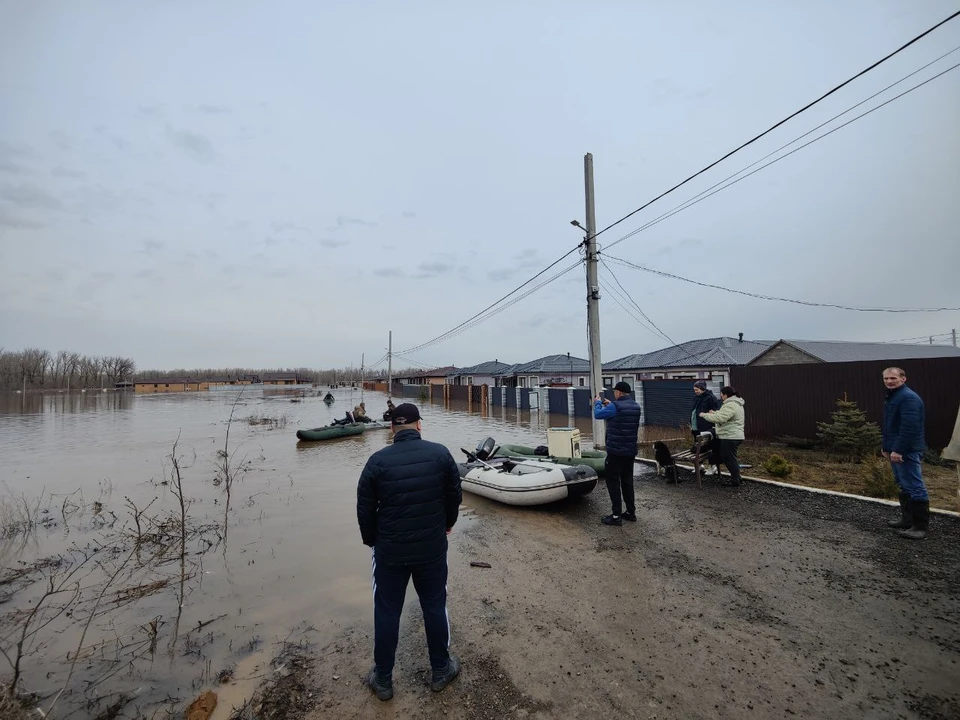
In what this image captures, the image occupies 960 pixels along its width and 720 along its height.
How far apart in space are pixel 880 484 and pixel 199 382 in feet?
426

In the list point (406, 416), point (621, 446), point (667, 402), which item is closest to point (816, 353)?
point (667, 402)

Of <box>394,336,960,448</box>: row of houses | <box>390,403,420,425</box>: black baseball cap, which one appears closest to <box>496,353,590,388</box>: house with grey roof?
<box>394,336,960,448</box>: row of houses

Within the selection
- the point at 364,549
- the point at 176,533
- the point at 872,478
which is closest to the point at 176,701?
the point at 364,549

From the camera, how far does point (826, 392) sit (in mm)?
10148

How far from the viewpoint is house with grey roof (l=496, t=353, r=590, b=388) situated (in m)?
38.0

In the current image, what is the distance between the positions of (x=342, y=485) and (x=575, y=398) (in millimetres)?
14634

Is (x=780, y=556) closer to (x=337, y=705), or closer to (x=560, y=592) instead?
(x=560, y=592)

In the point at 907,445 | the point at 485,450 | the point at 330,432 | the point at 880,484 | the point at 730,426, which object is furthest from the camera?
the point at 330,432

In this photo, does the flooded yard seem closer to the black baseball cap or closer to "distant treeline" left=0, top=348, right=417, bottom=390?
the black baseball cap

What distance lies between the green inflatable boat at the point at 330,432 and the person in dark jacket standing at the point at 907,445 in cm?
1574

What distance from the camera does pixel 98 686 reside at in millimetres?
3148

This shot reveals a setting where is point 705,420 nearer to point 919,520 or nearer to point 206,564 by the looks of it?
point 919,520

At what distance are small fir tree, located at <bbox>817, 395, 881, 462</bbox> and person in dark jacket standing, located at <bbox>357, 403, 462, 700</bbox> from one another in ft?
30.4

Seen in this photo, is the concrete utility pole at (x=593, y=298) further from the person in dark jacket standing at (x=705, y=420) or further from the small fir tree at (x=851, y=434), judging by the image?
the small fir tree at (x=851, y=434)
